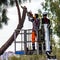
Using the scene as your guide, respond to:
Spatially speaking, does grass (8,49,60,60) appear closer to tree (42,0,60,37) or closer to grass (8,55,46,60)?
grass (8,55,46,60)

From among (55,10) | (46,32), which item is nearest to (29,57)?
(46,32)

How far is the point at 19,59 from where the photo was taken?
48.9 feet

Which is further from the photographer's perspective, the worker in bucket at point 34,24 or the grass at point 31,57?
the worker in bucket at point 34,24

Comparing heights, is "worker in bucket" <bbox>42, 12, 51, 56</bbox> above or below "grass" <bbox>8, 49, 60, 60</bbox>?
above

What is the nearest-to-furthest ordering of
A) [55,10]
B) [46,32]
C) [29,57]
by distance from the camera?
[46,32], [29,57], [55,10]

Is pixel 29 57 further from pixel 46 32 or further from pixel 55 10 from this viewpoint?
pixel 55 10

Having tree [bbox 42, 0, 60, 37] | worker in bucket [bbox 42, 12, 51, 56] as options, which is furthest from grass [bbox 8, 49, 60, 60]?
tree [bbox 42, 0, 60, 37]

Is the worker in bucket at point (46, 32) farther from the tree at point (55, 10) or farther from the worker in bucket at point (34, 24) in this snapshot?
the tree at point (55, 10)

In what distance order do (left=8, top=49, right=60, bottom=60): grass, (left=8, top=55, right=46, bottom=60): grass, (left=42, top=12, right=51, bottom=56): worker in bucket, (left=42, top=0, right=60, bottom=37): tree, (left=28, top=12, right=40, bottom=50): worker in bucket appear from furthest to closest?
(left=42, top=0, right=60, bottom=37): tree < (left=28, top=12, right=40, bottom=50): worker in bucket < (left=8, top=55, right=46, bottom=60): grass < (left=8, top=49, right=60, bottom=60): grass < (left=42, top=12, right=51, bottom=56): worker in bucket

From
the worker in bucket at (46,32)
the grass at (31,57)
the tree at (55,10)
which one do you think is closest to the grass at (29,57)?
the grass at (31,57)

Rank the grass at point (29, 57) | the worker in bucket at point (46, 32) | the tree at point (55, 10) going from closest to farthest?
the worker in bucket at point (46, 32), the grass at point (29, 57), the tree at point (55, 10)

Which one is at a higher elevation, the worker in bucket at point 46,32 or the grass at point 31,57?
the worker in bucket at point 46,32

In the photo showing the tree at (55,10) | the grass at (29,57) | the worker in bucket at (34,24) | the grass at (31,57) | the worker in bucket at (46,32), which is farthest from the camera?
the tree at (55,10)

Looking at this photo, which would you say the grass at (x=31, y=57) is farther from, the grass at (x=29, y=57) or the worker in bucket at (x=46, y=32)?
the worker in bucket at (x=46, y=32)
